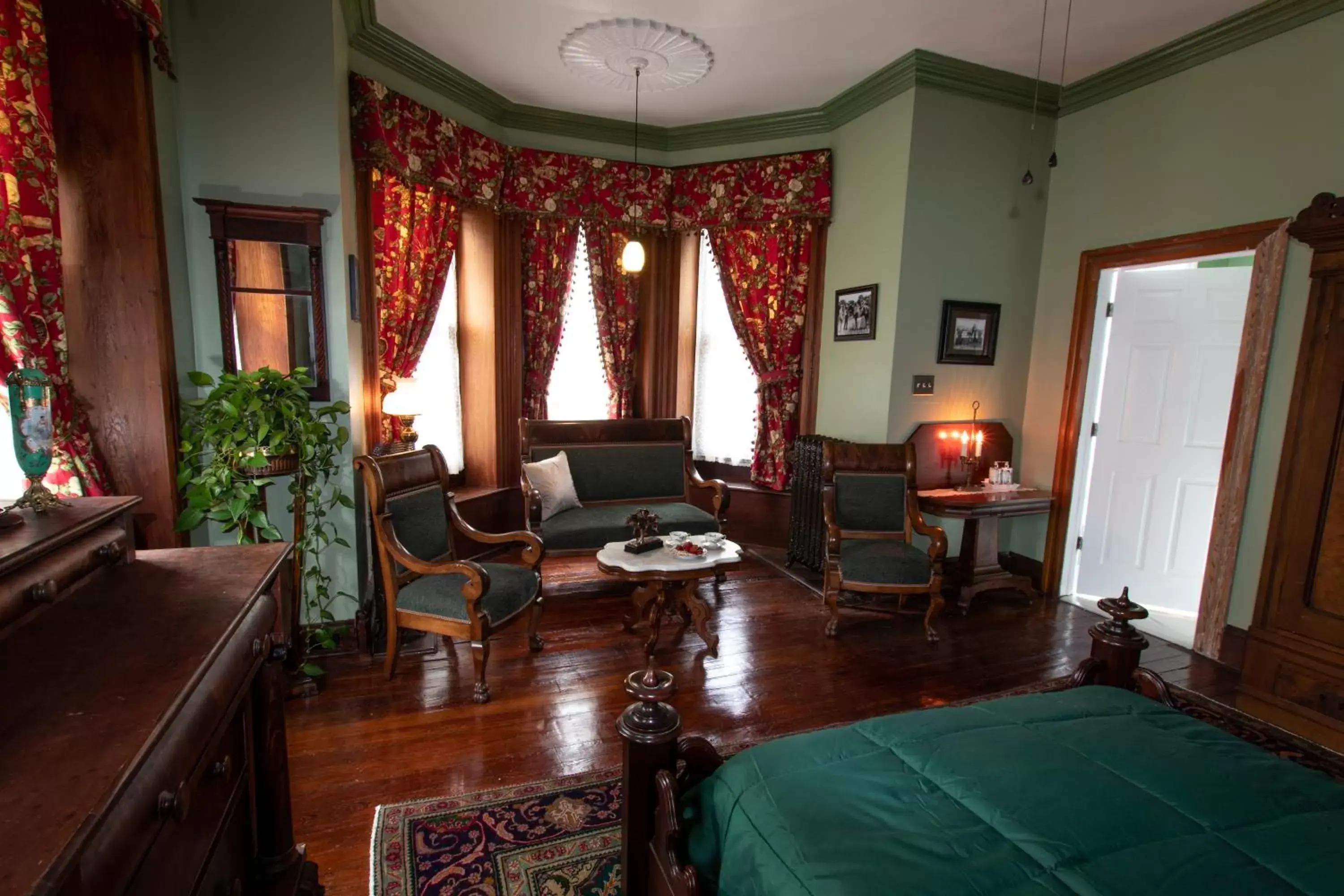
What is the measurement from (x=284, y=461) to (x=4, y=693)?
1899 millimetres

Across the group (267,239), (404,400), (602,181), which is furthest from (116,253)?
(602,181)

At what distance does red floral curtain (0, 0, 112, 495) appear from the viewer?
1983 millimetres

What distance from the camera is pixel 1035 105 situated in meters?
4.18

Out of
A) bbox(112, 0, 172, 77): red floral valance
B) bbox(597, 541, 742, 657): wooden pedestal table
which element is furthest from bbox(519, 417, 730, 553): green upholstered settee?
bbox(112, 0, 172, 77): red floral valance

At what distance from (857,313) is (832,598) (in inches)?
79.5

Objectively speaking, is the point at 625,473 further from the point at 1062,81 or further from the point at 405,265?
the point at 1062,81

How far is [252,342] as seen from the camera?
116 inches

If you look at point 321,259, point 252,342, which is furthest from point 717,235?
point 252,342

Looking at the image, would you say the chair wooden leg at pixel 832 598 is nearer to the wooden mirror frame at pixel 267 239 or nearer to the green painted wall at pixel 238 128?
the wooden mirror frame at pixel 267 239

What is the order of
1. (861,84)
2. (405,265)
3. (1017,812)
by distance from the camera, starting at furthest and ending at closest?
(861,84), (405,265), (1017,812)

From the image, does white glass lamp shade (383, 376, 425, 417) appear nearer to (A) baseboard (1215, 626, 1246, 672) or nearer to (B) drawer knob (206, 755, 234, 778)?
(B) drawer knob (206, 755, 234, 778)

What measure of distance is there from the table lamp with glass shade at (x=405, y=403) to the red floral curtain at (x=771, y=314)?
8.40 feet

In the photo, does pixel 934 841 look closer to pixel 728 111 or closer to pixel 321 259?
pixel 321 259

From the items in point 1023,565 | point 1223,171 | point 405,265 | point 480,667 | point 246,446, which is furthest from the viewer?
point 1023,565
